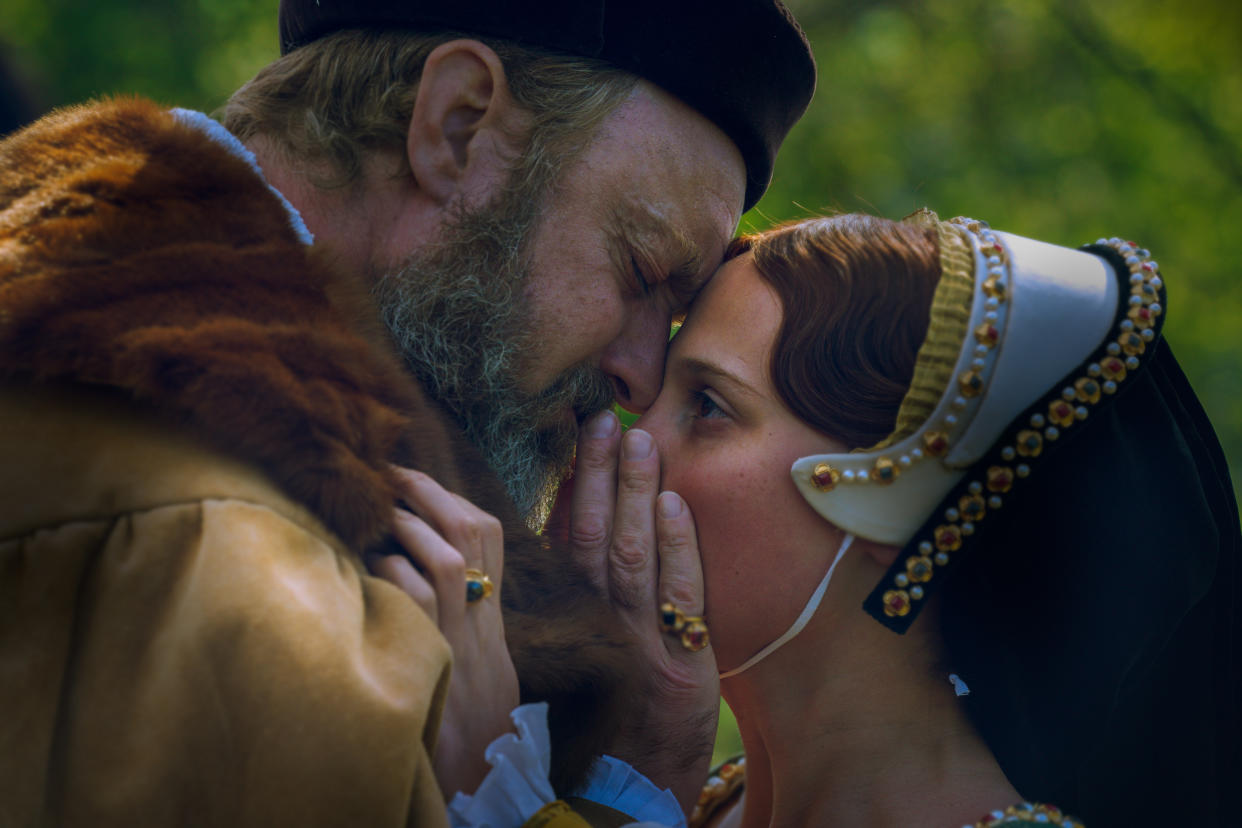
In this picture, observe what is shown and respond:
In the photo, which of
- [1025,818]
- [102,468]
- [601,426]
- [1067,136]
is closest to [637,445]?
[601,426]

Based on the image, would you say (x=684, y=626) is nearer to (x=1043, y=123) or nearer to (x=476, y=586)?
(x=476, y=586)

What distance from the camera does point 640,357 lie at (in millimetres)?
2711

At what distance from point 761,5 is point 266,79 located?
135 cm

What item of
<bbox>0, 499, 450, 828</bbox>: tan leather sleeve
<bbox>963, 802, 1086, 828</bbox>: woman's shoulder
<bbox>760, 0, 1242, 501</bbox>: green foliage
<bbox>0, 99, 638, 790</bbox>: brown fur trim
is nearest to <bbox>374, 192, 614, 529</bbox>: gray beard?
<bbox>0, 99, 638, 790</bbox>: brown fur trim

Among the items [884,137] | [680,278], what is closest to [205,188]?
[680,278]

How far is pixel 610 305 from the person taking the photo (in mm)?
2613

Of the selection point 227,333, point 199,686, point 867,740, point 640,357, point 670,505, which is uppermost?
point 227,333

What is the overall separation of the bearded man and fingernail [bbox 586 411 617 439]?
0.05 metres

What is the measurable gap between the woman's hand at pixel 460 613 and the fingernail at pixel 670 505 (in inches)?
27.3

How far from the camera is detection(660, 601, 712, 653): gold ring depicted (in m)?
2.50

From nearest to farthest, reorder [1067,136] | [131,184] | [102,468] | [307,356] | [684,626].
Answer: [102,468] → [307,356] → [131,184] → [684,626] → [1067,136]

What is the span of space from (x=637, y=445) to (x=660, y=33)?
1078 millimetres

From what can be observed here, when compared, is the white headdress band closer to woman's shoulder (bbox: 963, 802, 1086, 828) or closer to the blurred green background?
woman's shoulder (bbox: 963, 802, 1086, 828)

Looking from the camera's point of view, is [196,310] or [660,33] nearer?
[196,310]
